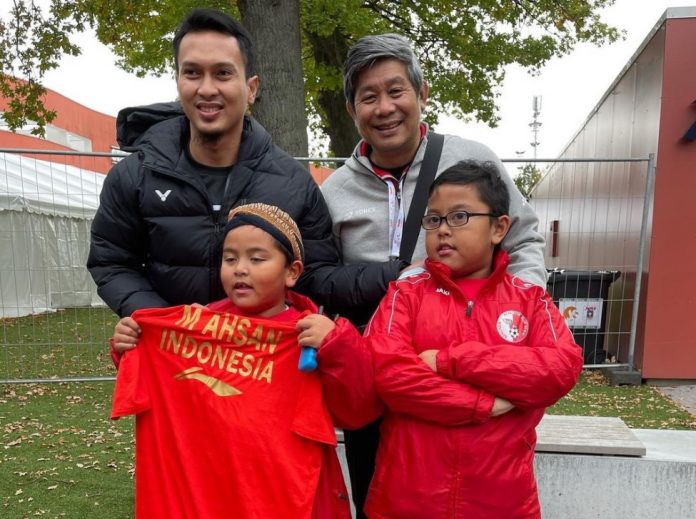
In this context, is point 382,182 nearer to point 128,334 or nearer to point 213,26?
point 213,26

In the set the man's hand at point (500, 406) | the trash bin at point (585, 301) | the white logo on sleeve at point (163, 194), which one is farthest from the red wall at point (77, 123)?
the man's hand at point (500, 406)

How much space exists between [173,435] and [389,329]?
2.71 feet

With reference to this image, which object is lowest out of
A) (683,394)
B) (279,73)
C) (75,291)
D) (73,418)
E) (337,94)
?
(73,418)

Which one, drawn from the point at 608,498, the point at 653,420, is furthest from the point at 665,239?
the point at 608,498

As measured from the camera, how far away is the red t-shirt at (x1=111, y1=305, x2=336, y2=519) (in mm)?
2021

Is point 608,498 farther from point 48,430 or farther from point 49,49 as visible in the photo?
point 49,49

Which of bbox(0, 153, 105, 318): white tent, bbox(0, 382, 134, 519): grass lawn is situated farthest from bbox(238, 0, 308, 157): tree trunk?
bbox(0, 382, 134, 519): grass lawn

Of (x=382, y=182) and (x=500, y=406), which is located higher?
(x=382, y=182)

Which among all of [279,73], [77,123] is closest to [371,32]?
[279,73]

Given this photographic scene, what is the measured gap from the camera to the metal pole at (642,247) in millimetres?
6809

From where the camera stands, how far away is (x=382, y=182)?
2465 mm

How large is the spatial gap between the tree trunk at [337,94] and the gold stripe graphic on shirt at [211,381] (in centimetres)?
1212

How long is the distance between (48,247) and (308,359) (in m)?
7.10

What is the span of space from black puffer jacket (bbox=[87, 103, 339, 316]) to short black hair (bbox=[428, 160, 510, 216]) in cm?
53
